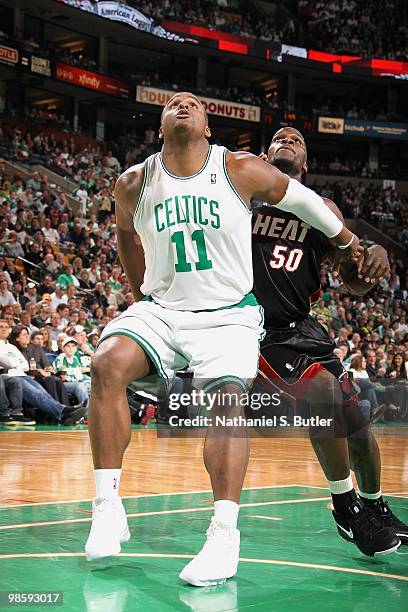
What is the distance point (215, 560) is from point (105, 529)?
455mm

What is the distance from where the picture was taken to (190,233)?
11.9 ft

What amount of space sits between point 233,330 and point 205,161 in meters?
0.74

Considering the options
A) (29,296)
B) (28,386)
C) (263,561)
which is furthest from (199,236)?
(29,296)

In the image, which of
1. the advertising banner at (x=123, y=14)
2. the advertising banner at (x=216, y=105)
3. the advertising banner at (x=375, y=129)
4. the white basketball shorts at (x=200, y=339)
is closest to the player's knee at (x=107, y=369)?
the white basketball shorts at (x=200, y=339)

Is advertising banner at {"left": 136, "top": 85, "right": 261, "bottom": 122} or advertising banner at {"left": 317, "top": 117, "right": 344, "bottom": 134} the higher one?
advertising banner at {"left": 136, "top": 85, "right": 261, "bottom": 122}

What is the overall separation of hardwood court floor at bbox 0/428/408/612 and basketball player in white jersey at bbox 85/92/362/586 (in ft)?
0.83

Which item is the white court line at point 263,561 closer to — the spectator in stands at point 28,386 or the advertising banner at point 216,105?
the spectator in stands at point 28,386

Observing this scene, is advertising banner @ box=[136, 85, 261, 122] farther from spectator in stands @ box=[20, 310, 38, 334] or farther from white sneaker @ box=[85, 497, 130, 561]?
white sneaker @ box=[85, 497, 130, 561]

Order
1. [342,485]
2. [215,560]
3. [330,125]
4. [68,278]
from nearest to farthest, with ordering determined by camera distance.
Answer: [215,560] → [342,485] → [68,278] → [330,125]

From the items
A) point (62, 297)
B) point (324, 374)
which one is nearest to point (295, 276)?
point (324, 374)

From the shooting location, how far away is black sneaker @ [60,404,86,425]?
37.9 ft

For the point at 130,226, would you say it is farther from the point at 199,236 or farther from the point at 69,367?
the point at 69,367

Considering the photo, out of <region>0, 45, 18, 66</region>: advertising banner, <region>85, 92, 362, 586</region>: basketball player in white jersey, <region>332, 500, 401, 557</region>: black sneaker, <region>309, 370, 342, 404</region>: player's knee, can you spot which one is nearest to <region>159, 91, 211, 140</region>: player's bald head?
<region>85, 92, 362, 586</region>: basketball player in white jersey

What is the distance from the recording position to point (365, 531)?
3.98 m
